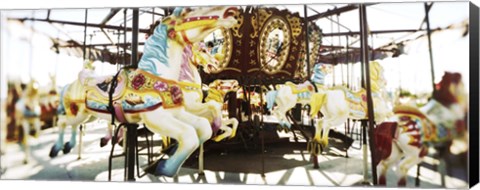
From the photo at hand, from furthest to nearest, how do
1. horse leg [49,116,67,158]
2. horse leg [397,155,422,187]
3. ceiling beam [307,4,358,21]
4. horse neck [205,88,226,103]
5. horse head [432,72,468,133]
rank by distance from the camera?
horse leg [49,116,67,158] < horse neck [205,88,226,103] < ceiling beam [307,4,358,21] < horse leg [397,155,422,187] < horse head [432,72,468,133]

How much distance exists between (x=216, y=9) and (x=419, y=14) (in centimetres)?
159

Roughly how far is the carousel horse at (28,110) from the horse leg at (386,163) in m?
2.87

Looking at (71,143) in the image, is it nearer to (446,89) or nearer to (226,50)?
(226,50)

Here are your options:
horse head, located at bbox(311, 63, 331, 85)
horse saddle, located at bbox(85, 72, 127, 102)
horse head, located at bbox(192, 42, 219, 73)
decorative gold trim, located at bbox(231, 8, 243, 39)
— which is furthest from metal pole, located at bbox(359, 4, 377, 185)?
horse saddle, located at bbox(85, 72, 127, 102)

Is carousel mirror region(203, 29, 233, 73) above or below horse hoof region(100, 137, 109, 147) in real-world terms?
above

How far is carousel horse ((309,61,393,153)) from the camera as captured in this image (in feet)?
9.23

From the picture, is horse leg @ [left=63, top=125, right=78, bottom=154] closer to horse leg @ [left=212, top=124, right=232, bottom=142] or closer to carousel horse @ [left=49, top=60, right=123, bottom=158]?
carousel horse @ [left=49, top=60, right=123, bottom=158]

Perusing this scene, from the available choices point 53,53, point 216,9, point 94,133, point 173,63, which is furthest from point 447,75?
point 53,53

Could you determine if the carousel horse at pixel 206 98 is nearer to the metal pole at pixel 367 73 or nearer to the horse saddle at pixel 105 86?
the horse saddle at pixel 105 86

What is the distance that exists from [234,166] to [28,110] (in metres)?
1.84

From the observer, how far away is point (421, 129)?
2.75m

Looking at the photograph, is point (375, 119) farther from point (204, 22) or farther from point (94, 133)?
point (94, 133)

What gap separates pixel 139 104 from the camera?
295cm

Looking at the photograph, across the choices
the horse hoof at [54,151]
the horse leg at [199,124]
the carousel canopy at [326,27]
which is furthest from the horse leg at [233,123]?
the horse hoof at [54,151]
